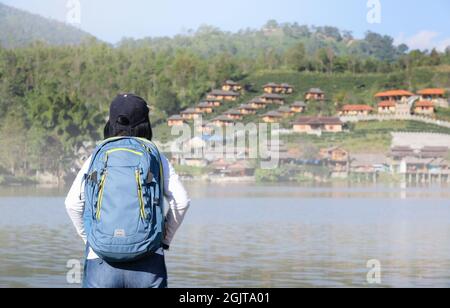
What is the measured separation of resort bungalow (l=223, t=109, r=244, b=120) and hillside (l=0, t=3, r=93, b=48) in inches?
1086

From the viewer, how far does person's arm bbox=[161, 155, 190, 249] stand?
95.6 inches

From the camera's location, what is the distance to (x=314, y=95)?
61.7m

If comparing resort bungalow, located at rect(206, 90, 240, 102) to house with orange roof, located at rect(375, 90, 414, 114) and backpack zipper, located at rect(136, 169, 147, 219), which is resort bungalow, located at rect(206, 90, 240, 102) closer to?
house with orange roof, located at rect(375, 90, 414, 114)

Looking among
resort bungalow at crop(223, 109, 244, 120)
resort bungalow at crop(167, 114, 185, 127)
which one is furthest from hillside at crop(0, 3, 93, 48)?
resort bungalow at crop(167, 114, 185, 127)

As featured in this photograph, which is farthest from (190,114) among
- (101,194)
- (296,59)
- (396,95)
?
(101,194)

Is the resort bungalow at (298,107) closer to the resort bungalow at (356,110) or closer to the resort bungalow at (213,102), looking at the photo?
the resort bungalow at (356,110)

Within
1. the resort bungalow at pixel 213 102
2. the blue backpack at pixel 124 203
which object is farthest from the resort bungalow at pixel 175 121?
the blue backpack at pixel 124 203

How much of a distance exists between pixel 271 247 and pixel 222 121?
42401 millimetres

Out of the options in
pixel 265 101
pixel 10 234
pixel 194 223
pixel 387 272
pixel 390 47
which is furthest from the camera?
pixel 390 47

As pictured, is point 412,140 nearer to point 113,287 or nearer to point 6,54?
point 6,54

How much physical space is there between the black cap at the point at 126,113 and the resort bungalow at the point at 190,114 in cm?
5218

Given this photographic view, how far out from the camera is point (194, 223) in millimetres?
18109
